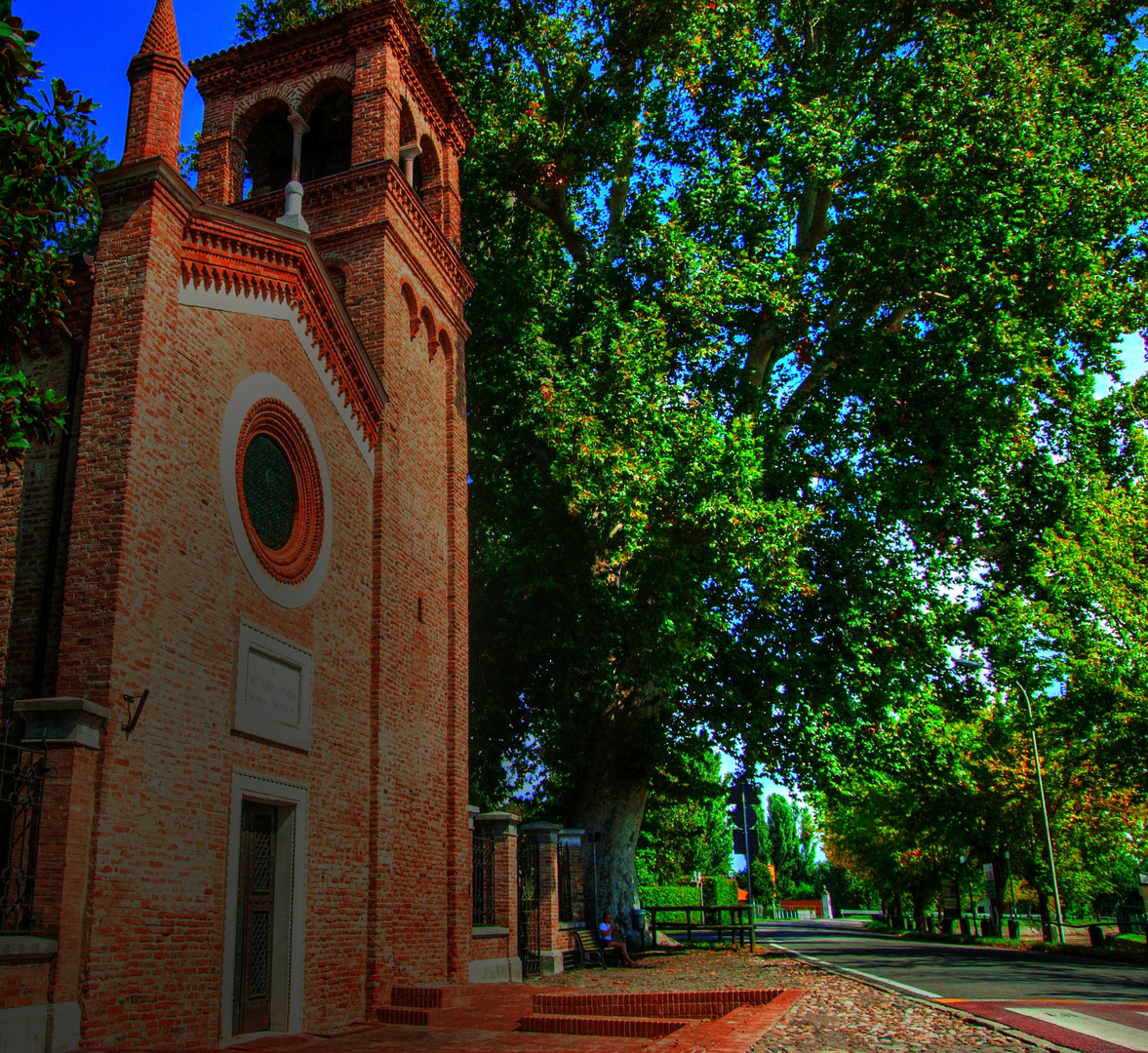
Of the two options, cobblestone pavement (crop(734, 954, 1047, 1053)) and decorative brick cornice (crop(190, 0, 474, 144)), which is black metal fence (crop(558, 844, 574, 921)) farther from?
decorative brick cornice (crop(190, 0, 474, 144))

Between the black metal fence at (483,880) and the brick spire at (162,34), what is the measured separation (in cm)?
1111

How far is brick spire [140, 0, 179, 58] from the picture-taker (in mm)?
9797

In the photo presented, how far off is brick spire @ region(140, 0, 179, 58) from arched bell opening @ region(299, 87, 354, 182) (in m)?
5.20

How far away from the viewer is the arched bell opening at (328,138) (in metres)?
15.3

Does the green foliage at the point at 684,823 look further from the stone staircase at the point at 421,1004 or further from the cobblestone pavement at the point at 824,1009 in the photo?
the stone staircase at the point at 421,1004

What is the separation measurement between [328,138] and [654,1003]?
13.8m

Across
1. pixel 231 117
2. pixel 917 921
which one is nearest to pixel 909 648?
pixel 231 117

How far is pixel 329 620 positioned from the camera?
10.9 m

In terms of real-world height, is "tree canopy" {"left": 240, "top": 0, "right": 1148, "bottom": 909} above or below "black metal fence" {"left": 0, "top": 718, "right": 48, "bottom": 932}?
above

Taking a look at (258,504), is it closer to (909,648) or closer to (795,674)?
(795,674)

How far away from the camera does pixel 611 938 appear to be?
59.2 ft

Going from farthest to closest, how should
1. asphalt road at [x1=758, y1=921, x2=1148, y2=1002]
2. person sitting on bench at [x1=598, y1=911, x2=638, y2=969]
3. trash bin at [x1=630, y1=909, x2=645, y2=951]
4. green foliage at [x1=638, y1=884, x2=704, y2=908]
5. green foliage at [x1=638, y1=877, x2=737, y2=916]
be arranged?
green foliage at [x1=638, y1=877, x2=737, y2=916]
green foliage at [x1=638, y1=884, x2=704, y2=908]
trash bin at [x1=630, y1=909, x2=645, y2=951]
person sitting on bench at [x1=598, y1=911, x2=638, y2=969]
asphalt road at [x1=758, y1=921, x2=1148, y2=1002]

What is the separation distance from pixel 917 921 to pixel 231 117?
38.0 m

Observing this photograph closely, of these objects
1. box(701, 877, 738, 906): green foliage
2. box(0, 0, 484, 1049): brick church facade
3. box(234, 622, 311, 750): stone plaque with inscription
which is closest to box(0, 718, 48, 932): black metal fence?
box(0, 0, 484, 1049): brick church facade
